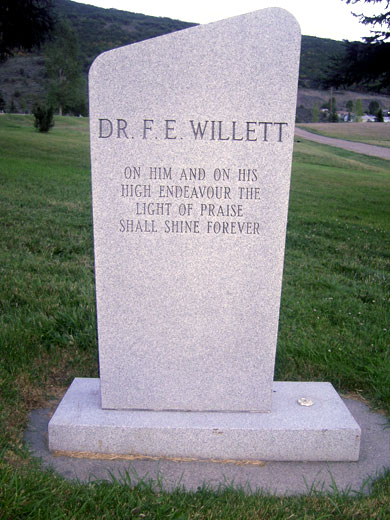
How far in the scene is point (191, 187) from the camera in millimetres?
2760

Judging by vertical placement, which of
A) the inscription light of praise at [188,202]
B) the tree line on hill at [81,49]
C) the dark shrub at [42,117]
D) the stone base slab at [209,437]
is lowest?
the stone base slab at [209,437]

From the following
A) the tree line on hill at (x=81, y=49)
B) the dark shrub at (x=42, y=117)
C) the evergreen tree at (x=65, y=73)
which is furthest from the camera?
the evergreen tree at (x=65, y=73)

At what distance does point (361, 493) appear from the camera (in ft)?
8.35

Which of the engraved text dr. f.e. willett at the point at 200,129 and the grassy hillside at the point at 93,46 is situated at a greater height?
the grassy hillside at the point at 93,46

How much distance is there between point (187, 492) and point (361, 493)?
831 mm

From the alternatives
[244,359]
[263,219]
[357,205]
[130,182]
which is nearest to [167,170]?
[130,182]

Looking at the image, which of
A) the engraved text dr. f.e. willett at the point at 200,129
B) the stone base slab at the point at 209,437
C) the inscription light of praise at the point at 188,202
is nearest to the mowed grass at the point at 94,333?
the stone base slab at the point at 209,437

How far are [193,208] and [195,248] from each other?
0.21 metres

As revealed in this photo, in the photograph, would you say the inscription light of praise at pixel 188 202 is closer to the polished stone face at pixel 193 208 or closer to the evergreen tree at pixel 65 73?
the polished stone face at pixel 193 208

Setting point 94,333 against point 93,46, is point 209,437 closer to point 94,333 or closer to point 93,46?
point 94,333

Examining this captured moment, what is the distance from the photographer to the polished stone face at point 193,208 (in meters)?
2.63

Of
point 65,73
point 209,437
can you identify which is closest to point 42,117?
point 209,437

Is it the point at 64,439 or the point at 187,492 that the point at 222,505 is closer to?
the point at 187,492

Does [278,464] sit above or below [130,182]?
below
